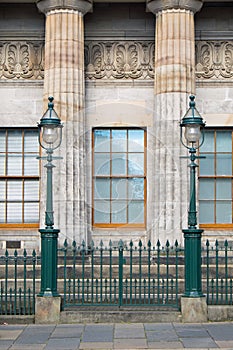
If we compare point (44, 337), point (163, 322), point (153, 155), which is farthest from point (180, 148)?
point (44, 337)

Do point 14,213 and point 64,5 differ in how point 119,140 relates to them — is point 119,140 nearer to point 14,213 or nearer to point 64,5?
point 14,213

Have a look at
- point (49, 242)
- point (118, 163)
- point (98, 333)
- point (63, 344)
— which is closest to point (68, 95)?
point (118, 163)

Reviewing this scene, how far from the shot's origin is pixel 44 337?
13820mm

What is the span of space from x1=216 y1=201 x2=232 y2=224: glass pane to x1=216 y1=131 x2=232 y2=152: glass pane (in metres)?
1.61

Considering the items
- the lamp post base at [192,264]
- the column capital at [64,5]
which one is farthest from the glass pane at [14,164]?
the lamp post base at [192,264]

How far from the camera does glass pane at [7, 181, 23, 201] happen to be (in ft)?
77.2

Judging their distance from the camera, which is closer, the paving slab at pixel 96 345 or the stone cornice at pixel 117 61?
the paving slab at pixel 96 345

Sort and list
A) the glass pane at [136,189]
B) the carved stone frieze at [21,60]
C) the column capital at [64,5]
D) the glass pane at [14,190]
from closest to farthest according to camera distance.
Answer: the column capital at [64,5] → the carved stone frieze at [21,60] → the glass pane at [136,189] → the glass pane at [14,190]

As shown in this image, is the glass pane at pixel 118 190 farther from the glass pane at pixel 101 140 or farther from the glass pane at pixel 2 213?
the glass pane at pixel 2 213

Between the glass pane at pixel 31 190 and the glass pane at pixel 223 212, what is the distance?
5.55 metres

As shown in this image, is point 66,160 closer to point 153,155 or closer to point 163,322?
point 153,155

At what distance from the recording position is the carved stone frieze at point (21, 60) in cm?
2320

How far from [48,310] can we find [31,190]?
8555 millimetres

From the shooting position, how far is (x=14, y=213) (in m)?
23.5
